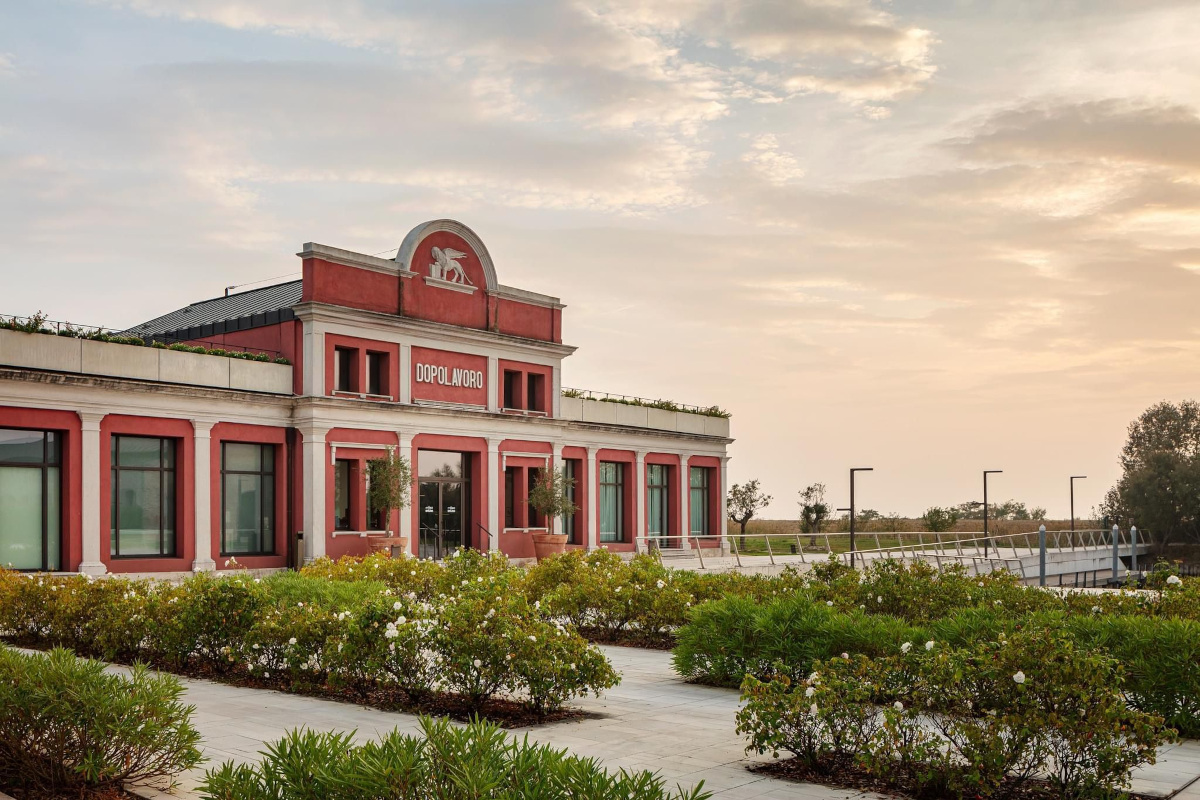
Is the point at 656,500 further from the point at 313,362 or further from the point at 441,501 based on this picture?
the point at 313,362

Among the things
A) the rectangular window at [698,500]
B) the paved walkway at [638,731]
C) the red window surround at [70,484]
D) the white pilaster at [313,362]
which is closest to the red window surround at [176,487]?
the red window surround at [70,484]

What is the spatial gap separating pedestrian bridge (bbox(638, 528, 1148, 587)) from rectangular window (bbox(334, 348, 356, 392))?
35.0 feet

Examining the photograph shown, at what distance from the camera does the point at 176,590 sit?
13.6 meters

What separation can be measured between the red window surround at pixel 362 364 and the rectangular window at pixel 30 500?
7731 millimetres

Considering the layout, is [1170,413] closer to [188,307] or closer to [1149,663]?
[188,307]

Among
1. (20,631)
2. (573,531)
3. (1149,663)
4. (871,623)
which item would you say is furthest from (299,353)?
(1149,663)

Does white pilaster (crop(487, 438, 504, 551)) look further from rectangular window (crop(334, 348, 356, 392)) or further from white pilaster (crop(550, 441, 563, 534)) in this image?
rectangular window (crop(334, 348, 356, 392))

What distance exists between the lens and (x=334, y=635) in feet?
36.8

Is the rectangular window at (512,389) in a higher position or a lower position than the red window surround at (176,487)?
higher

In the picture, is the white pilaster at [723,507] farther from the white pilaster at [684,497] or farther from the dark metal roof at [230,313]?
the dark metal roof at [230,313]

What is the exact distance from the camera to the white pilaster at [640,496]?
141 ft

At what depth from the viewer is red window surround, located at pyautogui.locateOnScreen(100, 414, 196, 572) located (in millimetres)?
26641

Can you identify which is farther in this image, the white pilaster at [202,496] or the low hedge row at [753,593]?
the white pilaster at [202,496]

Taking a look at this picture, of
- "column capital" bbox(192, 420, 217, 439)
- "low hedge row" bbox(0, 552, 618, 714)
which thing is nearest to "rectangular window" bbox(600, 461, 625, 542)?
"column capital" bbox(192, 420, 217, 439)
